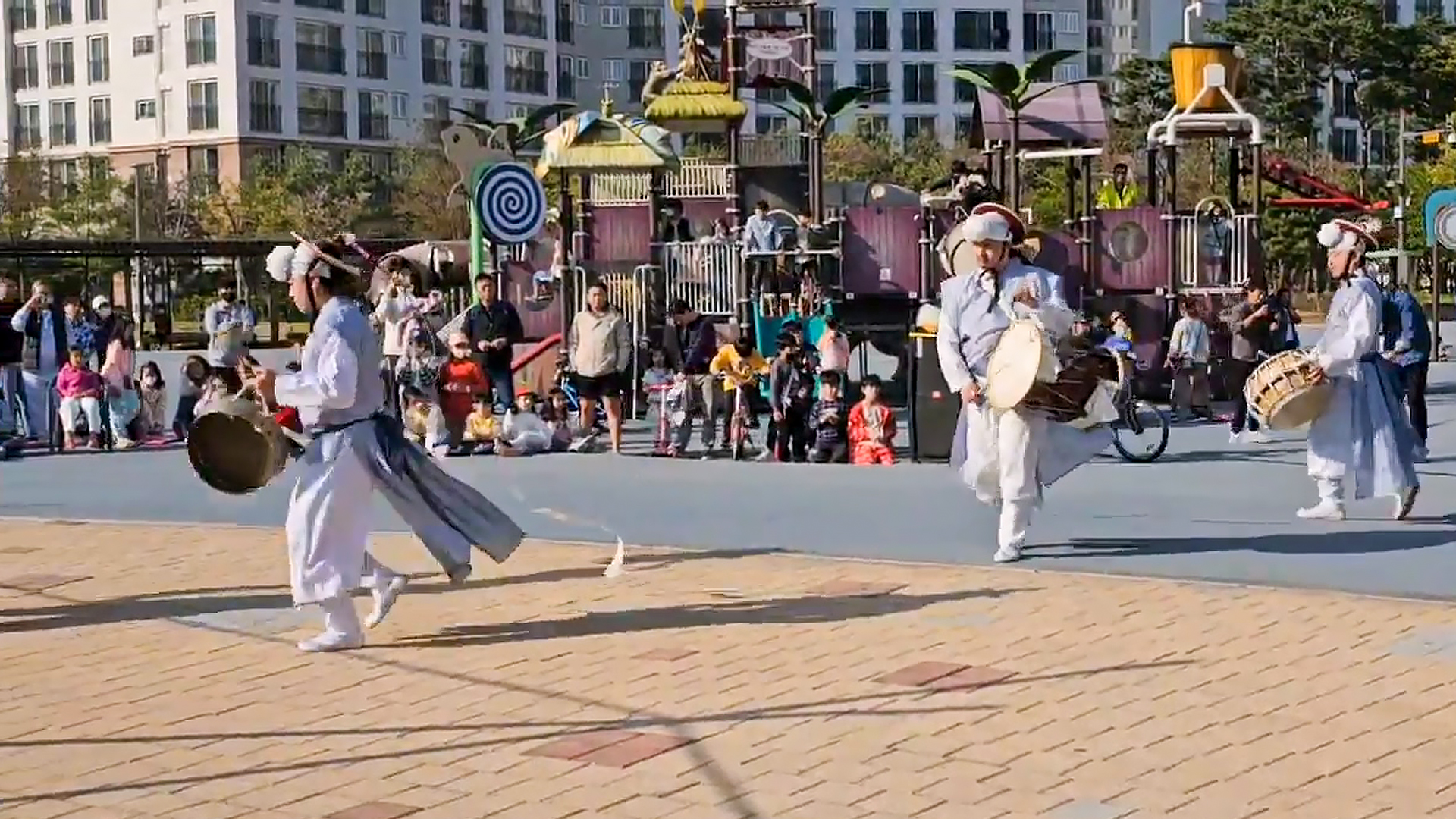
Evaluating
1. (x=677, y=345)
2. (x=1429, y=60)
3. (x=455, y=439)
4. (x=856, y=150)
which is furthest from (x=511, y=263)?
(x=1429, y=60)

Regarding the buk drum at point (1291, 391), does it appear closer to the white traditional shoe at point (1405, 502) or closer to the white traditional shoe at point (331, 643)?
the white traditional shoe at point (1405, 502)

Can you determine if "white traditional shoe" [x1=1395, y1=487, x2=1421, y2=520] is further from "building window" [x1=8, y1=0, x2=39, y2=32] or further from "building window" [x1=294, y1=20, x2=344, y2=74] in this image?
"building window" [x1=8, y1=0, x2=39, y2=32]

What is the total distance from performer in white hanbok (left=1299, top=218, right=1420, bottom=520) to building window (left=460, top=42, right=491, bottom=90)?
207 feet

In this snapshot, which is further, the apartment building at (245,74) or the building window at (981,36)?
the building window at (981,36)

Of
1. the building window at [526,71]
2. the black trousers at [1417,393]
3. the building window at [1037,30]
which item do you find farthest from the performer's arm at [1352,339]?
the building window at [1037,30]

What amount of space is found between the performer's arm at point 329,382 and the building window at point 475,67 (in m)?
A: 66.0

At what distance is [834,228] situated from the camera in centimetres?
2384

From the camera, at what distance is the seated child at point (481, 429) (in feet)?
61.7

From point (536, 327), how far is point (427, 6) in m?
49.8

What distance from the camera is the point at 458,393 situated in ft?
61.9

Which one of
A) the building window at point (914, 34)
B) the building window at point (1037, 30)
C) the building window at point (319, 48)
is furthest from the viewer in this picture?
the building window at point (1037, 30)

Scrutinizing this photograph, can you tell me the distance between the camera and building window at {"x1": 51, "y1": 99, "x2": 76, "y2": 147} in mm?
70562

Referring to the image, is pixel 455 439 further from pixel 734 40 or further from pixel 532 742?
pixel 532 742

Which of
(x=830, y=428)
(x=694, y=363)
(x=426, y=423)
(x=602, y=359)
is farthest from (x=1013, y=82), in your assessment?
(x=426, y=423)
